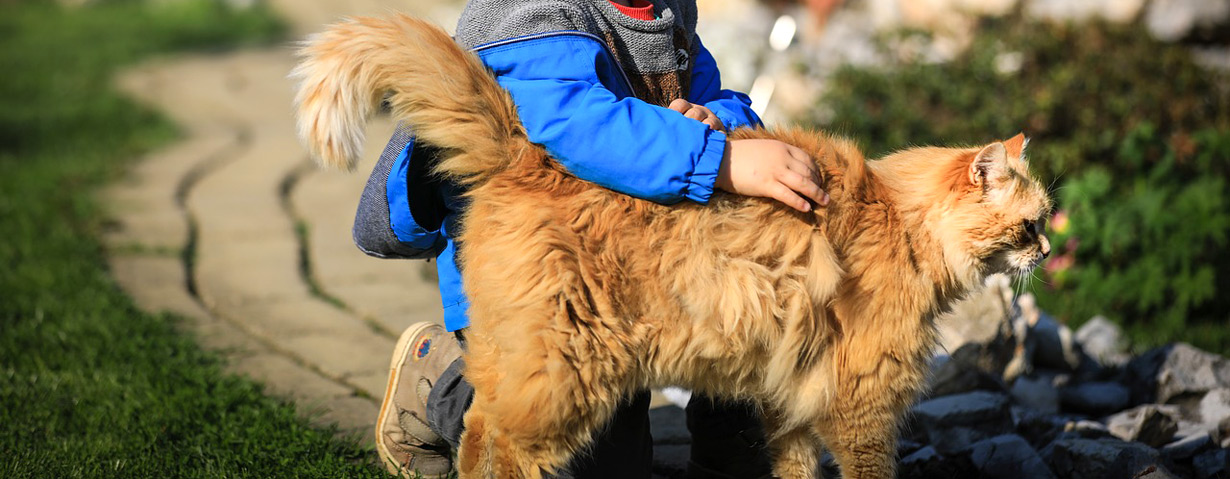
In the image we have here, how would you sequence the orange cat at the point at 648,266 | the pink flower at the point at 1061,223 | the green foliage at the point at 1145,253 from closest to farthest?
the orange cat at the point at 648,266
the green foliage at the point at 1145,253
the pink flower at the point at 1061,223

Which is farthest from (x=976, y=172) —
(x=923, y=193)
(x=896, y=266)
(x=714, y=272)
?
(x=714, y=272)

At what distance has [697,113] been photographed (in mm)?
2510

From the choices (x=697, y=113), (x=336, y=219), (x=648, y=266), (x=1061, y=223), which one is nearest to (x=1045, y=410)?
(x=1061, y=223)

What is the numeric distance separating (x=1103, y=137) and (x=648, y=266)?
A: 181 inches

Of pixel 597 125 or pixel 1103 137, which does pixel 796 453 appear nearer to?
pixel 597 125

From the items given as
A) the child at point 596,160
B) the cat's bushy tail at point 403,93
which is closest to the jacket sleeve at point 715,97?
the child at point 596,160

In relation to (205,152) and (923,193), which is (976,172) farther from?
(205,152)

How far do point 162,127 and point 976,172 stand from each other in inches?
275

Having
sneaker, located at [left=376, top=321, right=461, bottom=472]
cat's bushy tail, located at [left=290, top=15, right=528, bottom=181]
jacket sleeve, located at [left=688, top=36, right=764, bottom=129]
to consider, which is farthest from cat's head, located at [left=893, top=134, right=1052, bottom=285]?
sneaker, located at [left=376, top=321, right=461, bottom=472]

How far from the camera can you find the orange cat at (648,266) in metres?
2.20

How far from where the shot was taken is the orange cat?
2.20m

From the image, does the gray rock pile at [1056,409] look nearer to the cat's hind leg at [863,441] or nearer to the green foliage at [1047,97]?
the cat's hind leg at [863,441]

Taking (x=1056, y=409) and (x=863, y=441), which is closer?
(x=863, y=441)

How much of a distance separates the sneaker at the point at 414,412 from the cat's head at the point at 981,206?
1.38 meters
